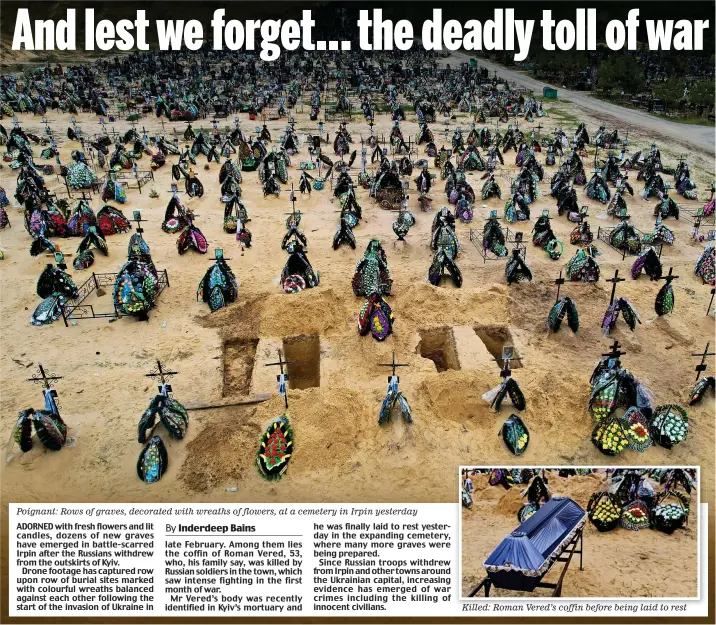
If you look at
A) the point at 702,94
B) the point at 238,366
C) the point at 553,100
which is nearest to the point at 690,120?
the point at 702,94

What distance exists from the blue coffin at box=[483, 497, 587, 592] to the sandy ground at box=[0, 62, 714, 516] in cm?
339

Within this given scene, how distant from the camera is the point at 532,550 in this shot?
10.1m

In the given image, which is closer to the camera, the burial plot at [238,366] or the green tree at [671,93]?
the burial plot at [238,366]

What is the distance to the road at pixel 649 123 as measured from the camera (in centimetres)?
4828

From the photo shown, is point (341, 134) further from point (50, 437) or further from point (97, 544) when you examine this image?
point (97, 544)

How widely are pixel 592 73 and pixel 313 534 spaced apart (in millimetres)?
87459

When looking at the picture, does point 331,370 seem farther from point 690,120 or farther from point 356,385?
point 690,120

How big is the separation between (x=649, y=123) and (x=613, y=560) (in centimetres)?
5411

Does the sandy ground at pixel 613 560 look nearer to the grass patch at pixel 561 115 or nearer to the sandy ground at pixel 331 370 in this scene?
the sandy ground at pixel 331 370

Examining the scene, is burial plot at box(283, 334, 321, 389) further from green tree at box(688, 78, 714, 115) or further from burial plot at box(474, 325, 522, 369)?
green tree at box(688, 78, 714, 115)

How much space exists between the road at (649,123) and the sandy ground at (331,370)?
25.5m

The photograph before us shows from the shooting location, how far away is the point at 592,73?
8088 centimetres

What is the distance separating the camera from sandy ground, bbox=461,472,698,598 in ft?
36.1

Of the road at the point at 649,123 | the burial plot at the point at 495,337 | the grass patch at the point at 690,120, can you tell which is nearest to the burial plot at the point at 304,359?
the burial plot at the point at 495,337
